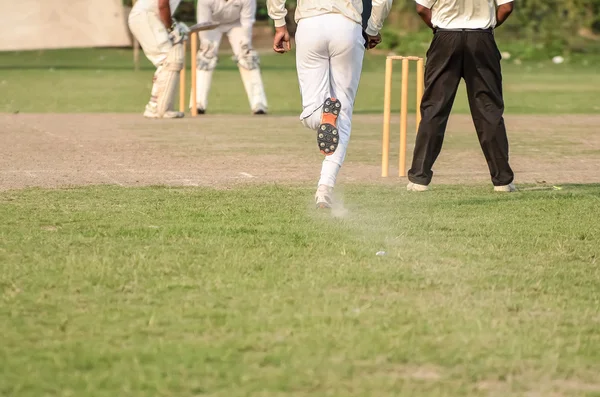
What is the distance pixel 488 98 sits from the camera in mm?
10359

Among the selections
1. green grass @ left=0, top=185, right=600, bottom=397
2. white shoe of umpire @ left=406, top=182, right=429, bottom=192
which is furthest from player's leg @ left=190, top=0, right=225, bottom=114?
green grass @ left=0, top=185, right=600, bottom=397

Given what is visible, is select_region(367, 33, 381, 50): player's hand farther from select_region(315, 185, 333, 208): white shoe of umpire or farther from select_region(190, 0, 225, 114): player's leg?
select_region(190, 0, 225, 114): player's leg

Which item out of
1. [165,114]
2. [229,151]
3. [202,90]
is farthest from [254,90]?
[229,151]

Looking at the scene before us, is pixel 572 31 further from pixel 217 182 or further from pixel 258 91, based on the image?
pixel 217 182

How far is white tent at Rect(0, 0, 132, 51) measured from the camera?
1300 inches

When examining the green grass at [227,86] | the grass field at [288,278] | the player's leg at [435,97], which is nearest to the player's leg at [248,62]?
the green grass at [227,86]

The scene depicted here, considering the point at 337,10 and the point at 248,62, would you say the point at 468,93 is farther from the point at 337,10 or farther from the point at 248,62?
the point at 248,62

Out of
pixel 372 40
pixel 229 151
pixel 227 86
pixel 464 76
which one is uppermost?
pixel 372 40

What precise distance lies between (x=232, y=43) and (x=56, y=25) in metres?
15.4

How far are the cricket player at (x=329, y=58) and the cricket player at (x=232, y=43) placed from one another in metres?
9.33

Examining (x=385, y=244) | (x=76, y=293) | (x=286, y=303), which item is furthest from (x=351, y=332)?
(x=385, y=244)

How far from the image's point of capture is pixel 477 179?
11.4 metres

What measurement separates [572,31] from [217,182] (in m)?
35.5

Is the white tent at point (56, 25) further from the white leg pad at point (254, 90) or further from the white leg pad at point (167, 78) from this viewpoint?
the white leg pad at point (167, 78)
